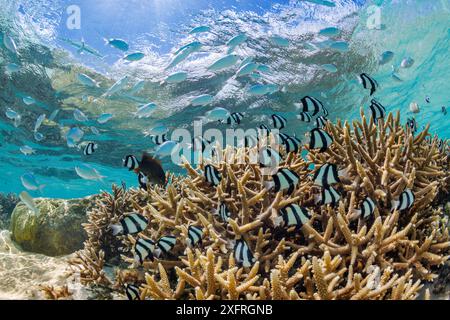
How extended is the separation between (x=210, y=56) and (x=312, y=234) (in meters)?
13.1

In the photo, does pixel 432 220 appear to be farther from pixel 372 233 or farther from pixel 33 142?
pixel 33 142

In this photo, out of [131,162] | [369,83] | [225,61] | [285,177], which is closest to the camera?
[285,177]

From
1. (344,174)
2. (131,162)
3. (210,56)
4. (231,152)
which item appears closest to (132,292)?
(131,162)

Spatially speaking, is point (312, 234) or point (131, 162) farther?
point (131, 162)

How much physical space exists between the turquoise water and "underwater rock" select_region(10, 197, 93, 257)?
576cm

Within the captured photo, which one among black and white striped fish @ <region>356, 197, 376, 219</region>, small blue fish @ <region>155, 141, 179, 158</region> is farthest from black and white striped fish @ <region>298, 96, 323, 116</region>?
small blue fish @ <region>155, 141, 179, 158</region>

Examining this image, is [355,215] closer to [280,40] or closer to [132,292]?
[132,292]

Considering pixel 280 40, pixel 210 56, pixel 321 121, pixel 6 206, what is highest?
pixel 210 56

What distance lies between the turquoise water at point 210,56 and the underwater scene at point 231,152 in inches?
3.4

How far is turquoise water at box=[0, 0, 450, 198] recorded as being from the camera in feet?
42.5

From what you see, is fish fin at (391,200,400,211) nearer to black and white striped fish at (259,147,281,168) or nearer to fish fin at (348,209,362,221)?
fish fin at (348,209,362,221)

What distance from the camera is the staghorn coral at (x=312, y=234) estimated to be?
10.4 feet

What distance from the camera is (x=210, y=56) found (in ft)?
49.9
